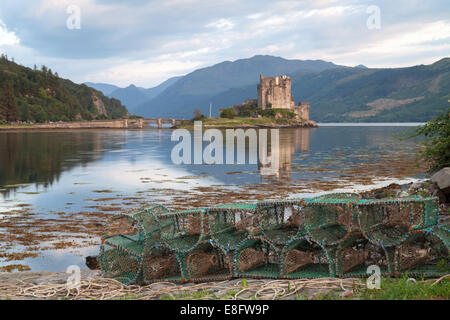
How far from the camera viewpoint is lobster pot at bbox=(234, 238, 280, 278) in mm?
9086

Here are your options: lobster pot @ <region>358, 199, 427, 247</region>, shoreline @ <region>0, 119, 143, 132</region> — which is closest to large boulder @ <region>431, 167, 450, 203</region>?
lobster pot @ <region>358, 199, 427, 247</region>

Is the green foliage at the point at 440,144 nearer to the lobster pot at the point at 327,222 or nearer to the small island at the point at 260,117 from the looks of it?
the lobster pot at the point at 327,222

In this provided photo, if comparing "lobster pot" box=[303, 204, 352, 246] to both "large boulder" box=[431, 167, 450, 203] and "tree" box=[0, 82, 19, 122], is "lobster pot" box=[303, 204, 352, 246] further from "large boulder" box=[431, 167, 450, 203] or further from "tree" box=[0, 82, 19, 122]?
"tree" box=[0, 82, 19, 122]

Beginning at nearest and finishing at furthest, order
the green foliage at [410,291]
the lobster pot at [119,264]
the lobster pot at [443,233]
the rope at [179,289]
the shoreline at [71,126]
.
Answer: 1. the green foliage at [410,291]
2. the rope at [179,289]
3. the lobster pot at [443,233]
4. the lobster pot at [119,264]
5. the shoreline at [71,126]

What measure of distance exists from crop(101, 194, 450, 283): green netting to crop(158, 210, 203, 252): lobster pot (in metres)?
0.02

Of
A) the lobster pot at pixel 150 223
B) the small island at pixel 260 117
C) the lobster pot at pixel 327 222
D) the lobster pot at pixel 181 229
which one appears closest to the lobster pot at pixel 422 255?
the lobster pot at pixel 327 222

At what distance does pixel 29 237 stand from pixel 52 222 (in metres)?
2.33

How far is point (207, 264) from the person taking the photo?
9570 mm

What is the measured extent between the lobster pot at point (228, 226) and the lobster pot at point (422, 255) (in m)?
3.02

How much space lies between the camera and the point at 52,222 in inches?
663

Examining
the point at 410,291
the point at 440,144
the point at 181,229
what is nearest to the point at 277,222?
the point at 181,229

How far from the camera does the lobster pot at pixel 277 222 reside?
909 centimetres
